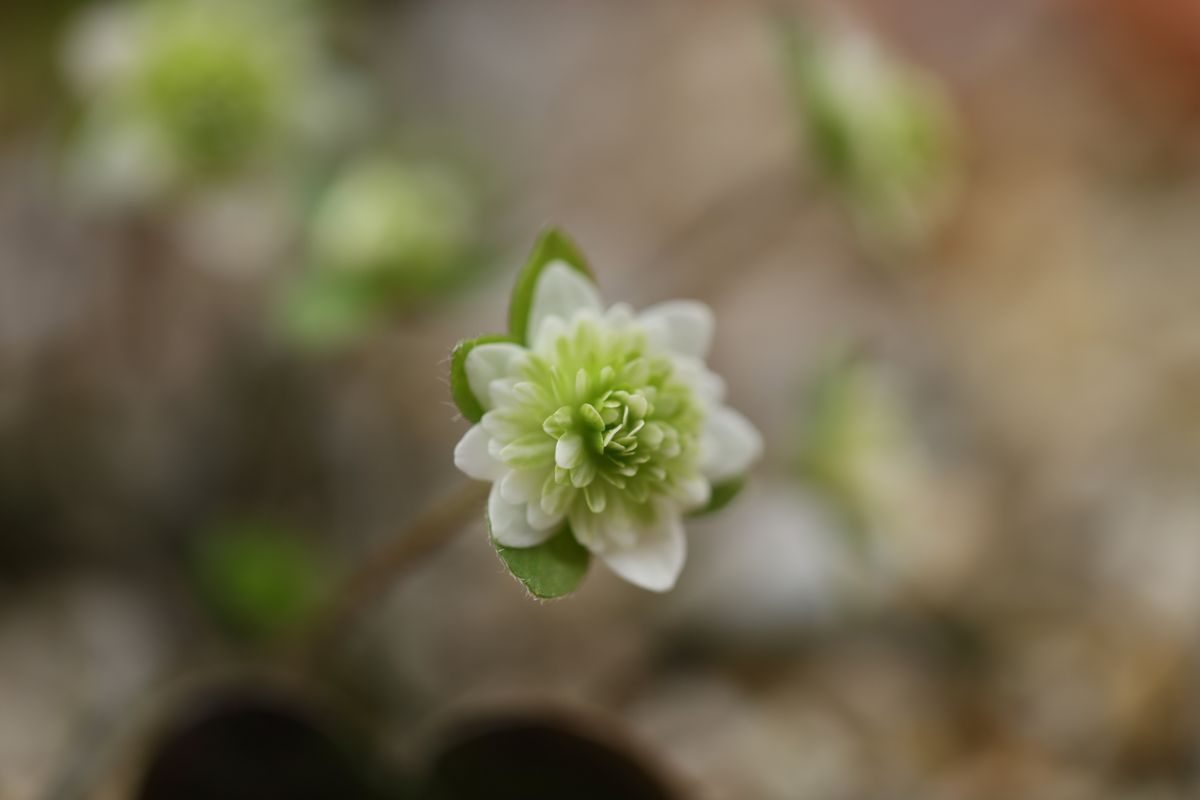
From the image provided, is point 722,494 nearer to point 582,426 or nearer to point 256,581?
point 582,426

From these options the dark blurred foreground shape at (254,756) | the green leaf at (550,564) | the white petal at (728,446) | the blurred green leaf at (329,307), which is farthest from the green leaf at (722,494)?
the blurred green leaf at (329,307)

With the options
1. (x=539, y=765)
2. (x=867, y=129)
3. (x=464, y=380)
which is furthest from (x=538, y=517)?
(x=867, y=129)

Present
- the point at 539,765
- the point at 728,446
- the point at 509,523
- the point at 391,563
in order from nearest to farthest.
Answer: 1. the point at 509,523
2. the point at 728,446
3. the point at 539,765
4. the point at 391,563

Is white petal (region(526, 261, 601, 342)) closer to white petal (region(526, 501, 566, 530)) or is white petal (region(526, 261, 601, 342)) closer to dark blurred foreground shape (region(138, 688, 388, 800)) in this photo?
white petal (region(526, 501, 566, 530))

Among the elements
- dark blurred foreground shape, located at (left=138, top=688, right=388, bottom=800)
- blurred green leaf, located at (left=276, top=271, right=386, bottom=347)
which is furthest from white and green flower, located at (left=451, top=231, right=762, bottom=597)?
blurred green leaf, located at (left=276, top=271, right=386, bottom=347)

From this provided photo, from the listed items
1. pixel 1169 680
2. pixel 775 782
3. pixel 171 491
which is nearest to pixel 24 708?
pixel 171 491

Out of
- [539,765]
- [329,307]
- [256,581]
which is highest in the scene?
[329,307]

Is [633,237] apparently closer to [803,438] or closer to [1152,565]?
[803,438]
